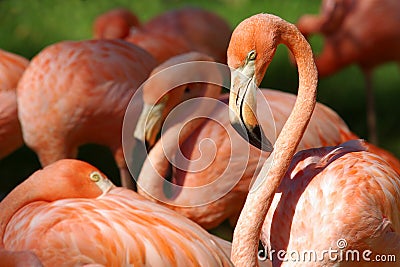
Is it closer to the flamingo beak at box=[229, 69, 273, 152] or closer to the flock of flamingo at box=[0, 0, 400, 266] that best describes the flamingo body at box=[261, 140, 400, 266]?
the flock of flamingo at box=[0, 0, 400, 266]

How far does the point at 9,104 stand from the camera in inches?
190

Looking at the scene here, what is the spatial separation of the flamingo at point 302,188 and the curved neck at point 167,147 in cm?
79

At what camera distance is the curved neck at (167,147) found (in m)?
4.16

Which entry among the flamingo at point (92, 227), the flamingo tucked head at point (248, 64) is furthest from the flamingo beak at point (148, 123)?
the flamingo tucked head at point (248, 64)

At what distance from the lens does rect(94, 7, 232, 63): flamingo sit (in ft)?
19.9

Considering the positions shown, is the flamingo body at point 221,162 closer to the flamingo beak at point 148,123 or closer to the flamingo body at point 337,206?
the flamingo beak at point 148,123

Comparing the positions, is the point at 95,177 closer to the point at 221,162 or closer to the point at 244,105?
the point at 244,105

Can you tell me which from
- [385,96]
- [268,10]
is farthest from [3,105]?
[268,10]

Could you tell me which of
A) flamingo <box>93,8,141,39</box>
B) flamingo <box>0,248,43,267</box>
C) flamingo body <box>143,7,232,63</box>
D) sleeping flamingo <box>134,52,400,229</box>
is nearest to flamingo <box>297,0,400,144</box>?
flamingo body <box>143,7,232,63</box>

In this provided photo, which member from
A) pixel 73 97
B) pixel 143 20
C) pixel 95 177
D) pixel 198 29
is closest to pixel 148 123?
pixel 95 177

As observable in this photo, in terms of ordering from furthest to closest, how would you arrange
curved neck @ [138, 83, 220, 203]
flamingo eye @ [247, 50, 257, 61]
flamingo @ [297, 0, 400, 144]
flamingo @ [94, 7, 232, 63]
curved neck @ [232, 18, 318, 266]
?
flamingo @ [297, 0, 400, 144] < flamingo @ [94, 7, 232, 63] < curved neck @ [138, 83, 220, 203] < curved neck @ [232, 18, 318, 266] < flamingo eye @ [247, 50, 257, 61]

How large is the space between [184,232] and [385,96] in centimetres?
451

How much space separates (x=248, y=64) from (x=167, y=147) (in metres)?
1.06

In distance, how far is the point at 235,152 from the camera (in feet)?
13.5
